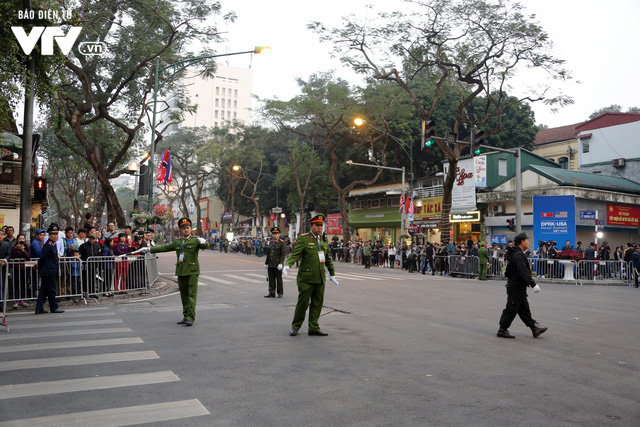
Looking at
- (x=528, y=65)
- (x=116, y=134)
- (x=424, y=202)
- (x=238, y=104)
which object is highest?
(x=238, y=104)

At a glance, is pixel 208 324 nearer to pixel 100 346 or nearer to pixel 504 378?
pixel 100 346

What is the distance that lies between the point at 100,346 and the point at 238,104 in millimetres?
115999

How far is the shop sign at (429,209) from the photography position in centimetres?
3912

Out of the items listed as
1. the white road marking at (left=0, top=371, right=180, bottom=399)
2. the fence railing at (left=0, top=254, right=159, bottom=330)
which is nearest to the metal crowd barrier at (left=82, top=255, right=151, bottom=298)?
the fence railing at (left=0, top=254, right=159, bottom=330)

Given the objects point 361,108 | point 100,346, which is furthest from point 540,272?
point 100,346

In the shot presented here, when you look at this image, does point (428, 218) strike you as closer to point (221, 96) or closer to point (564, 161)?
point (564, 161)

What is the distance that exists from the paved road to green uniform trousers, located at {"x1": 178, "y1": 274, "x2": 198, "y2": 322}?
0.33 metres

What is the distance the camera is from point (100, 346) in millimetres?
7109

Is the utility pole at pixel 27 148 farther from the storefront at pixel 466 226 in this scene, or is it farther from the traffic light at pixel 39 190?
the storefront at pixel 466 226

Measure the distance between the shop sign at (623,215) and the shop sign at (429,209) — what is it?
11464 millimetres

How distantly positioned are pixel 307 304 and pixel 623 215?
3056 centimetres

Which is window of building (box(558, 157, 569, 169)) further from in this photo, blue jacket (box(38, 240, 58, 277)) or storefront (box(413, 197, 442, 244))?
blue jacket (box(38, 240, 58, 277))

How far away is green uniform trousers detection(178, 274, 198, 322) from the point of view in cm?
895

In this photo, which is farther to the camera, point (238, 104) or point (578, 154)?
point (238, 104)
